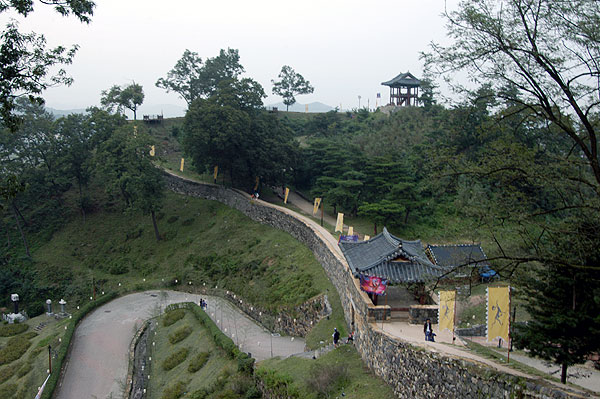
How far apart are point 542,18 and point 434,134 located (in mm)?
29540

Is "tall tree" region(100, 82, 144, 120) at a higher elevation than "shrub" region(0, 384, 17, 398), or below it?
higher

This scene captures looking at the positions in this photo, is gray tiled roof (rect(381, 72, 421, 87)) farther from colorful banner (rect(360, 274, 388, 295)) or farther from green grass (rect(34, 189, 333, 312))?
colorful banner (rect(360, 274, 388, 295))

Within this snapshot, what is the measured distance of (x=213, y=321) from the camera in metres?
25.2

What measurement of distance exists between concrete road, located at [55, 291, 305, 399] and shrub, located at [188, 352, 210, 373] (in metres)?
1.59

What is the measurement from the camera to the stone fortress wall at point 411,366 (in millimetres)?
9367

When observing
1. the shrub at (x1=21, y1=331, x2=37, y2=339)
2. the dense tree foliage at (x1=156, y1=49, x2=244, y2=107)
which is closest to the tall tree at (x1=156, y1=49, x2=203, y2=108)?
the dense tree foliage at (x1=156, y1=49, x2=244, y2=107)

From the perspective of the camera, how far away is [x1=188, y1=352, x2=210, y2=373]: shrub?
69.2 ft

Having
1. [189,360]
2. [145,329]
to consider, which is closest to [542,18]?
[189,360]

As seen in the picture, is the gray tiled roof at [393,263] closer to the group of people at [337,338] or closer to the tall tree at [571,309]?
the group of people at [337,338]

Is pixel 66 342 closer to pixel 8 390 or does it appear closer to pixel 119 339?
pixel 119 339

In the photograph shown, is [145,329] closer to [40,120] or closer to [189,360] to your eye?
[189,360]

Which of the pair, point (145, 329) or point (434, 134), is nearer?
point (145, 329)

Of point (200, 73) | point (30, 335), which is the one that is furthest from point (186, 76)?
point (30, 335)

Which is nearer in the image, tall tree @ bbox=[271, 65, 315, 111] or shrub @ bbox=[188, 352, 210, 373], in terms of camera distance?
shrub @ bbox=[188, 352, 210, 373]
